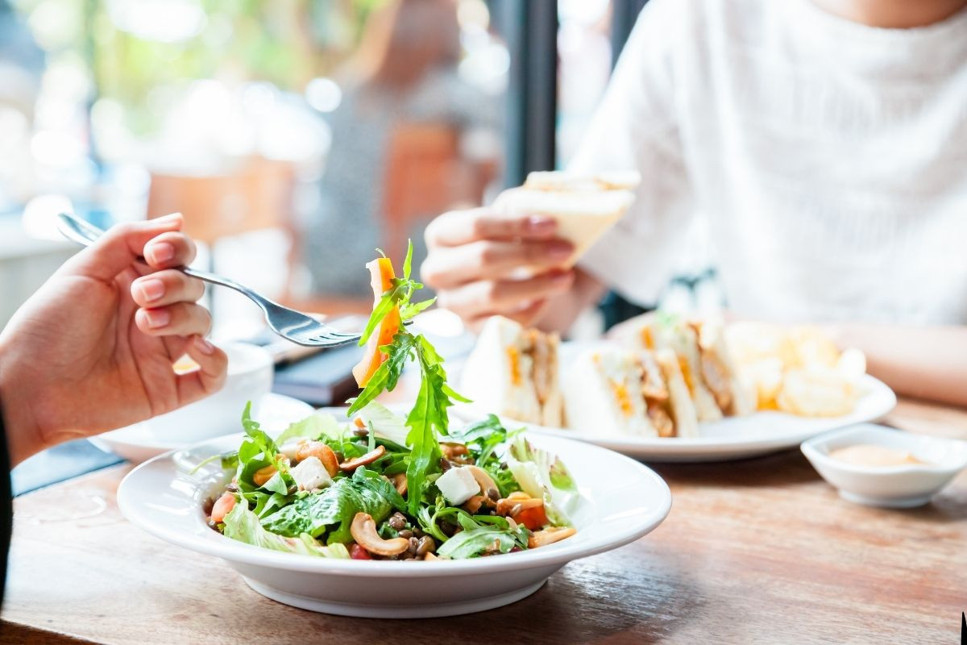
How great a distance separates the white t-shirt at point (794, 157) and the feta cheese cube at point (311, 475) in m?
1.73

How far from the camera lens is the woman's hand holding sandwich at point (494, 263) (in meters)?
2.08

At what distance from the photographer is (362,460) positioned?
3.59 feet

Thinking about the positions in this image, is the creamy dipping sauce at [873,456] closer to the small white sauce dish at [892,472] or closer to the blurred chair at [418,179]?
the small white sauce dish at [892,472]

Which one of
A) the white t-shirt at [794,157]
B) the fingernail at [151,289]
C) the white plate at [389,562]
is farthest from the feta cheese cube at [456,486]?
the white t-shirt at [794,157]

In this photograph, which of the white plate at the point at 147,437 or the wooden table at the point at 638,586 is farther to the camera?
the white plate at the point at 147,437

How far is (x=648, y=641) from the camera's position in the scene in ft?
3.17

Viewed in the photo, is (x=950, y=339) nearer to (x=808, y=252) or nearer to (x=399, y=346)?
(x=808, y=252)

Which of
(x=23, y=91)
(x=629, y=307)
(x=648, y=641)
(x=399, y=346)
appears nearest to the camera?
(x=648, y=641)

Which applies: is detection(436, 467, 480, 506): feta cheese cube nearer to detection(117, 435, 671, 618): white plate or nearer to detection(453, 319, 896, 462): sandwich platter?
detection(117, 435, 671, 618): white plate

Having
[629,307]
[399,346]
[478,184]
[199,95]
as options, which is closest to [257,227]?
[478,184]

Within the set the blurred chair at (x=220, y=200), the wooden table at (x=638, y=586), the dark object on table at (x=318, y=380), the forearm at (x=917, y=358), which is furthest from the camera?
the blurred chair at (x=220, y=200)

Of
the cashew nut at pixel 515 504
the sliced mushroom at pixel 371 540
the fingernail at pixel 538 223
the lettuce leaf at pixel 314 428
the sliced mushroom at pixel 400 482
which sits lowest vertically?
the cashew nut at pixel 515 504

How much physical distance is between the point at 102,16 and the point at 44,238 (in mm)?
1397

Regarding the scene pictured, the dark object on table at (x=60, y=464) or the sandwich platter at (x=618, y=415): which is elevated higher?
the sandwich platter at (x=618, y=415)
